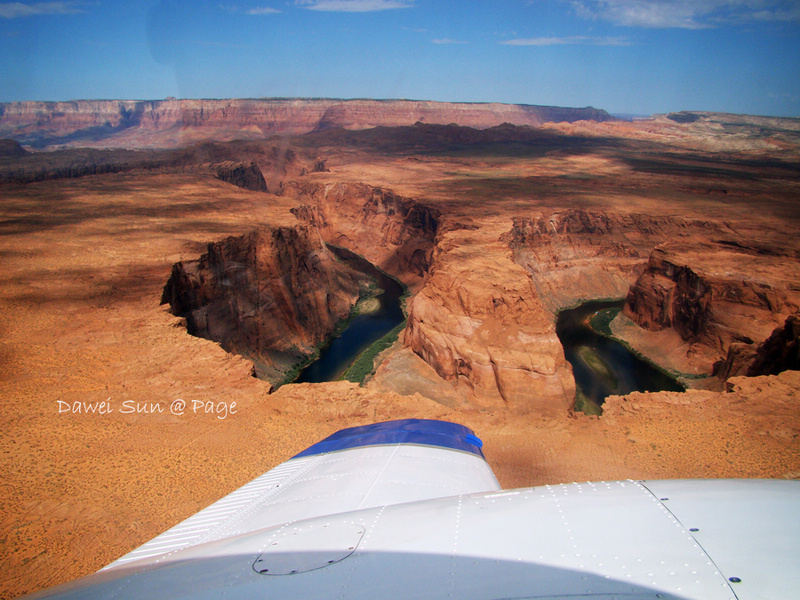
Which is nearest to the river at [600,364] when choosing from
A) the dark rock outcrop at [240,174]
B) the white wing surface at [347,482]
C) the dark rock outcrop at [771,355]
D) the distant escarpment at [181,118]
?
the dark rock outcrop at [771,355]

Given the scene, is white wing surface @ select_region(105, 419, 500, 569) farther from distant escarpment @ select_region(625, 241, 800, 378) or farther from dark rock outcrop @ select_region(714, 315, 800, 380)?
distant escarpment @ select_region(625, 241, 800, 378)

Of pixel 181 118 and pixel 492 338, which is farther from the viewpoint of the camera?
pixel 181 118

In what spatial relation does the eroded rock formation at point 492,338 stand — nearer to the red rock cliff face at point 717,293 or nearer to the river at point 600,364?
the river at point 600,364

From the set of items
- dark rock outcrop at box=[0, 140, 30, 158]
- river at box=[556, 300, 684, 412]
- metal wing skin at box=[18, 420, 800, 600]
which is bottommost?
river at box=[556, 300, 684, 412]

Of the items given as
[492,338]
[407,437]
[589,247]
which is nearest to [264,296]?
[492,338]

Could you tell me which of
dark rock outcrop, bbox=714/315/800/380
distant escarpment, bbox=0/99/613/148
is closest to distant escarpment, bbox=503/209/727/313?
dark rock outcrop, bbox=714/315/800/380

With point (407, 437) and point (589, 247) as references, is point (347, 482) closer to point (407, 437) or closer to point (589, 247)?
point (407, 437)
